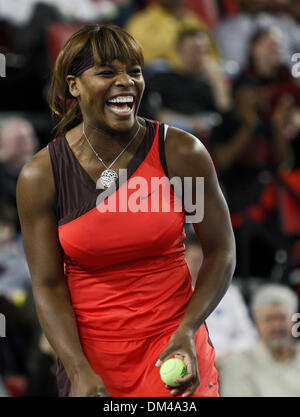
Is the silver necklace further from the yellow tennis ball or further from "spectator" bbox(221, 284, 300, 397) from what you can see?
"spectator" bbox(221, 284, 300, 397)

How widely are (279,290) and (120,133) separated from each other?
1957mm

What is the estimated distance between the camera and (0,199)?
3768mm

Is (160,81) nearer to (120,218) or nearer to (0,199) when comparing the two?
(0,199)

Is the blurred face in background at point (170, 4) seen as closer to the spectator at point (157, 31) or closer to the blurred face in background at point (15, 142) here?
the spectator at point (157, 31)

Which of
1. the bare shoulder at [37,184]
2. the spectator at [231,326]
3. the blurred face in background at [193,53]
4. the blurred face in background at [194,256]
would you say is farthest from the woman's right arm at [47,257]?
the blurred face in background at [193,53]

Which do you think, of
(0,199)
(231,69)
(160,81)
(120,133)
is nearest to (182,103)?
(160,81)

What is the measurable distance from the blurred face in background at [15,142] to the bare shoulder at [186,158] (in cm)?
238

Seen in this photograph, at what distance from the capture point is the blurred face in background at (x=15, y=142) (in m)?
4.00

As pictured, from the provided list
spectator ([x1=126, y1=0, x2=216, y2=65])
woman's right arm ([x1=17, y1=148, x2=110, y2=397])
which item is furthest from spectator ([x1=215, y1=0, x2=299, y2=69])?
woman's right arm ([x1=17, y1=148, x2=110, y2=397])

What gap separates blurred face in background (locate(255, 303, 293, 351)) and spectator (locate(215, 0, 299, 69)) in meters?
2.70

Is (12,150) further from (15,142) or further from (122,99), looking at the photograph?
(122,99)

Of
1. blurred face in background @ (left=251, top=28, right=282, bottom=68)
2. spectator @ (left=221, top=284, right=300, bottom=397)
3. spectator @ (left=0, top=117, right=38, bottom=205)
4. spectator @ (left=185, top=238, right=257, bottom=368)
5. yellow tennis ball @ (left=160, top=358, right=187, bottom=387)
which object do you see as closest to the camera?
yellow tennis ball @ (left=160, top=358, right=187, bottom=387)

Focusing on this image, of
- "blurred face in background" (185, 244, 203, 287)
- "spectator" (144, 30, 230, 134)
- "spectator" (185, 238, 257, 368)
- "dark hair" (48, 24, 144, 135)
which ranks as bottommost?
"spectator" (185, 238, 257, 368)

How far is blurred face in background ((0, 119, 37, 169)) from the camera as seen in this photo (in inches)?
157
